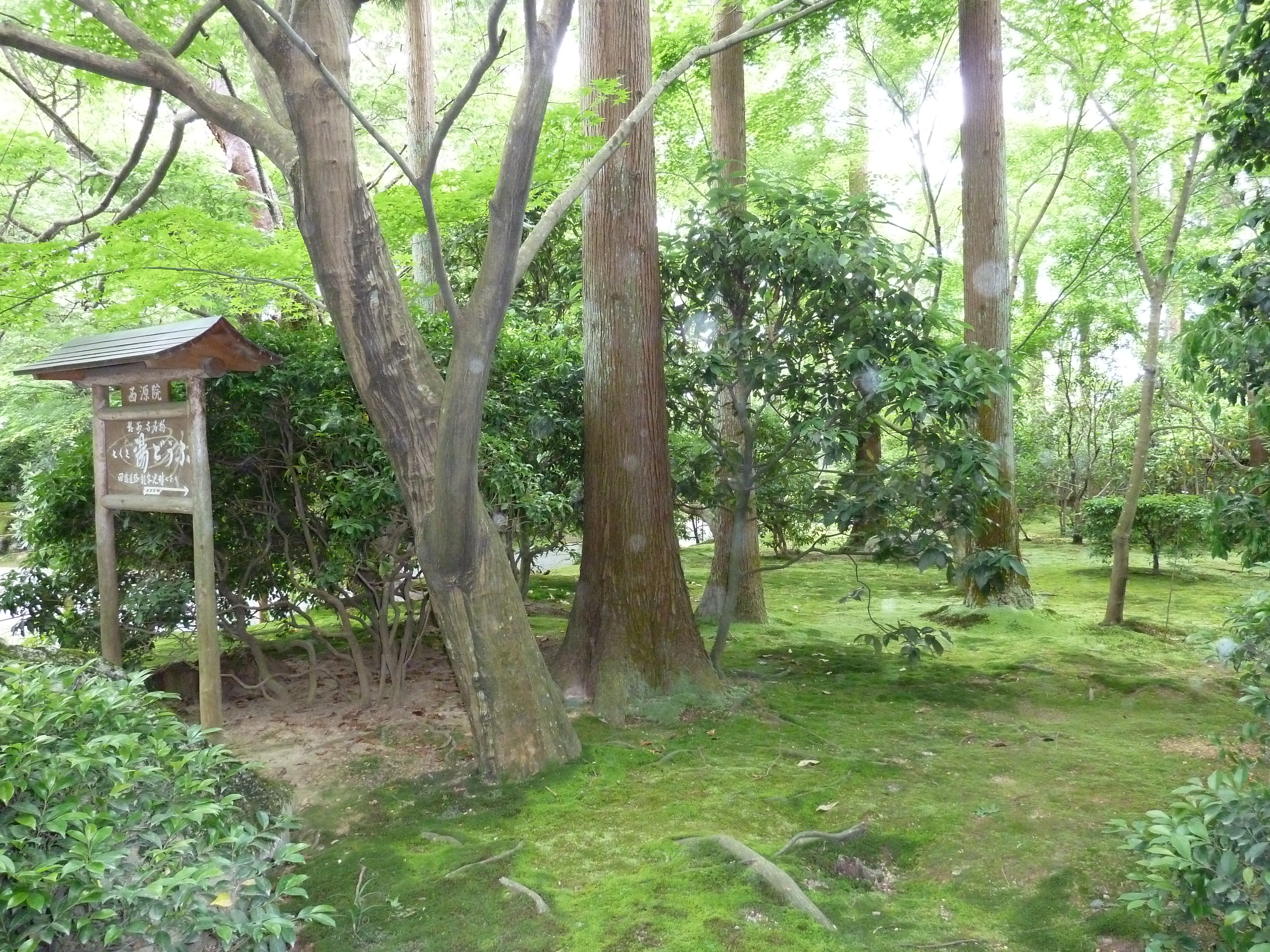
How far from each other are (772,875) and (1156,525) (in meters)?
8.91

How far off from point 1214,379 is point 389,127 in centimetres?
1338

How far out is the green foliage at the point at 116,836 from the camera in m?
1.94

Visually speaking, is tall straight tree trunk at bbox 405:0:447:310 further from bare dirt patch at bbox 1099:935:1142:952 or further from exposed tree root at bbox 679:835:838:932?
bare dirt patch at bbox 1099:935:1142:952

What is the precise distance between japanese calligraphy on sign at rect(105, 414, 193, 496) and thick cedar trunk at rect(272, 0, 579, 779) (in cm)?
139

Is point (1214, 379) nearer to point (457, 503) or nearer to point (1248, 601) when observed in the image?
point (1248, 601)

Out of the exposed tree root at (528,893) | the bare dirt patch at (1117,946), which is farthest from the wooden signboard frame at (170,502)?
the bare dirt patch at (1117,946)

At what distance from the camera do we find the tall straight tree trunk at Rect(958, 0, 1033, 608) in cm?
783

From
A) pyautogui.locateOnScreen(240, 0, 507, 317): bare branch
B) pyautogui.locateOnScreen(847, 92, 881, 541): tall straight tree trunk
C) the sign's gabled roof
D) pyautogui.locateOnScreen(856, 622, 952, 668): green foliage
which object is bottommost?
pyautogui.locateOnScreen(856, 622, 952, 668): green foliage

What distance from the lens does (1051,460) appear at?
569 inches

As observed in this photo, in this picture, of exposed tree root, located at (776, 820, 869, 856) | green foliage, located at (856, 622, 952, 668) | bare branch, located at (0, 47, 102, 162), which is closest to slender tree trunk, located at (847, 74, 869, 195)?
green foliage, located at (856, 622, 952, 668)

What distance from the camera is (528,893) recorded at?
3.38 metres

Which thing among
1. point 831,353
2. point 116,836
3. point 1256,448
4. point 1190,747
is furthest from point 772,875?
point 1256,448

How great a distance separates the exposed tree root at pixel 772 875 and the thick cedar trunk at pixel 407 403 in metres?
1.21

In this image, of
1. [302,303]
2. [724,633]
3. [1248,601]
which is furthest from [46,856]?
[302,303]
